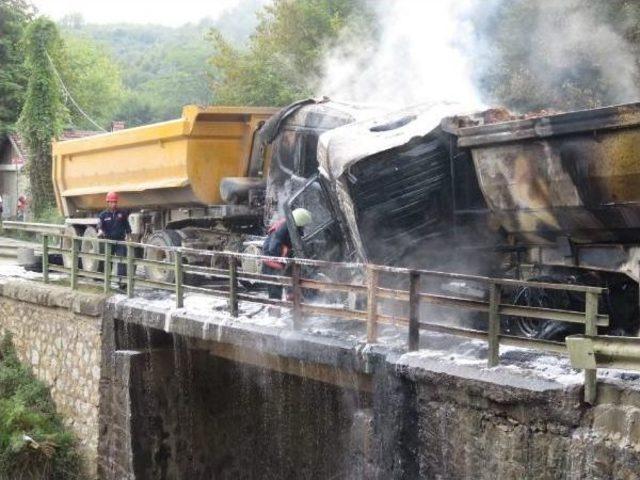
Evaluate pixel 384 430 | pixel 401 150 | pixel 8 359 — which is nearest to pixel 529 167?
pixel 401 150

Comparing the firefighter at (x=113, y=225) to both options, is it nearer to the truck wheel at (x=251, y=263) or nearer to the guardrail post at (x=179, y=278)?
the truck wheel at (x=251, y=263)

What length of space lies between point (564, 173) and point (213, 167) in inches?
238

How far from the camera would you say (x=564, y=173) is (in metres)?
7.05

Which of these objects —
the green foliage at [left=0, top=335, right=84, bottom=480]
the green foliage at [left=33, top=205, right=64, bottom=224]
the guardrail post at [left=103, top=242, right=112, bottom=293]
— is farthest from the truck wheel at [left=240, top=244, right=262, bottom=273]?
the green foliage at [left=33, top=205, right=64, bottom=224]

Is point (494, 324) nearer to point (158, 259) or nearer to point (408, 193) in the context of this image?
point (408, 193)

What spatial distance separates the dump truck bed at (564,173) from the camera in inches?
262

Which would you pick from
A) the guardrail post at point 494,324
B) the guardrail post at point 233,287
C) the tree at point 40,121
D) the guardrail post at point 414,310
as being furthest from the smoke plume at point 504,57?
the tree at point 40,121

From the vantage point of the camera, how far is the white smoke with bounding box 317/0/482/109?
17.9m

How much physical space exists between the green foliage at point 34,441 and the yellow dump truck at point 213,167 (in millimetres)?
2357

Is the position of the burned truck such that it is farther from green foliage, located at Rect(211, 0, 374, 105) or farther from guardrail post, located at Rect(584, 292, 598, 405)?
green foliage, located at Rect(211, 0, 374, 105)

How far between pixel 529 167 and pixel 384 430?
8.13ft

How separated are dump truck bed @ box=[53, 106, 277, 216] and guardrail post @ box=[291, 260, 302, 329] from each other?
4.27m

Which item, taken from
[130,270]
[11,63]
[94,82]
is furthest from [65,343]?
[94,82]

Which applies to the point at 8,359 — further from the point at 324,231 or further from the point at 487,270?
the point at 487,270
